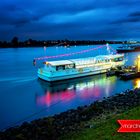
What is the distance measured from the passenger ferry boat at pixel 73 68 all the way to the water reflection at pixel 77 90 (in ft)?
4.29

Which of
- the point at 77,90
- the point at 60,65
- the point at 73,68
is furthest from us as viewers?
the point at 73,68

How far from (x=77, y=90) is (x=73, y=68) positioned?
36.3 feet

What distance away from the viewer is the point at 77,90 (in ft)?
148

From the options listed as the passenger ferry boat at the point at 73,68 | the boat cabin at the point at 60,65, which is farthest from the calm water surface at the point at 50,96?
the boat cabin at the point at 60,65

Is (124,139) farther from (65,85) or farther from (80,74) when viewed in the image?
(80,74)

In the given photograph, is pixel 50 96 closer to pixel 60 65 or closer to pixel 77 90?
pixel 77 90

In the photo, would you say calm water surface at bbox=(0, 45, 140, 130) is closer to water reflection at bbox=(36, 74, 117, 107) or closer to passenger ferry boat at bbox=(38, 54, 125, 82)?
Result: water reflection at bbox=(36, 74, 117, 107)

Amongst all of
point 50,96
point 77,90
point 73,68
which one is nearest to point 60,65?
point 73,68

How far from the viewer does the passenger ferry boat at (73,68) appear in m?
52.5

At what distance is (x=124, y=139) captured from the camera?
34.7 feet

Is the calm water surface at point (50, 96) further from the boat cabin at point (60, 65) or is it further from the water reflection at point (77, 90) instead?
the boat cabin at point (60, 65)

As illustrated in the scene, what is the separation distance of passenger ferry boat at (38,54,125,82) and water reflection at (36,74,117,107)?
131 cm

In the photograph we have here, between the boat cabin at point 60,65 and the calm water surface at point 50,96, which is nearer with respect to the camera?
the calm water surface at point 50,96

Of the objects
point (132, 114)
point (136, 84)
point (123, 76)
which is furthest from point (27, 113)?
point (123, 76)
